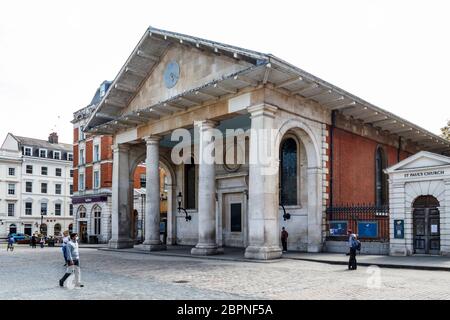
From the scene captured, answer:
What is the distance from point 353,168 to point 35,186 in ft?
166

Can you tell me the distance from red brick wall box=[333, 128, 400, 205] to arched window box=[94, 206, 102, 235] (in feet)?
86.4

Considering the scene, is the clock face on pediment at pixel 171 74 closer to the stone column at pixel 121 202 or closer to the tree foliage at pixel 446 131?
the stone column at pixel 121 202

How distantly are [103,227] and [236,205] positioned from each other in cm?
2040

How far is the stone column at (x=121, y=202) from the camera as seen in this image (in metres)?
27.8

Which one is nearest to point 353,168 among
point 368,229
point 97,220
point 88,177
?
point 368,229

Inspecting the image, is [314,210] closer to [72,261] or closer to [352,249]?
[352,249]

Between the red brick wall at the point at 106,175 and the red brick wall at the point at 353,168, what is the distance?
2406 cm

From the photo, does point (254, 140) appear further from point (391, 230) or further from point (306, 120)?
point (391, 230)

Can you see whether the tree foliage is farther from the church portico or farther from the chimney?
the chimney

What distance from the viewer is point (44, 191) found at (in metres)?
65.2

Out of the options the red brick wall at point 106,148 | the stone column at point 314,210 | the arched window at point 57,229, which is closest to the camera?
the stone column at point 314,210

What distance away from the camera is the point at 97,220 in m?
44.6

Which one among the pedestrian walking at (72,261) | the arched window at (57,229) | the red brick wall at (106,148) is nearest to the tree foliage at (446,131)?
the red brick wall at (106,148)
